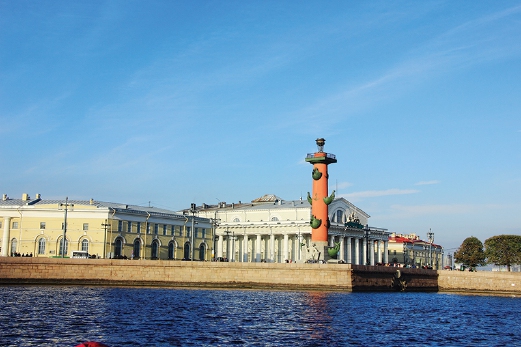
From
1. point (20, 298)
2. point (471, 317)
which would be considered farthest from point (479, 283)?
point (20, 298)

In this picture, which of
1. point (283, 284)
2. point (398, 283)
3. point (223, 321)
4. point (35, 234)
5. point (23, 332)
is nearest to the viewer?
point (23, 332)

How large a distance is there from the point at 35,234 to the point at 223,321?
156ft

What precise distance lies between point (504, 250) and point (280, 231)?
3095 centimetres

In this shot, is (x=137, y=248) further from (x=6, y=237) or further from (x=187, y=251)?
(x=6, y=237)

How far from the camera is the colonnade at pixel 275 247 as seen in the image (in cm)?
9731

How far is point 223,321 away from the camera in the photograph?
108ft

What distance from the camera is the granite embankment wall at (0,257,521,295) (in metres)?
56.0

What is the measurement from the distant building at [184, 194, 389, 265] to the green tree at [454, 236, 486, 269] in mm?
12510

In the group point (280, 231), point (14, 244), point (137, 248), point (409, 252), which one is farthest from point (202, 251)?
point (409, 252)

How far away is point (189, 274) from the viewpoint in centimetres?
5841

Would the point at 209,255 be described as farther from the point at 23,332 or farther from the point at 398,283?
the point at 23,332

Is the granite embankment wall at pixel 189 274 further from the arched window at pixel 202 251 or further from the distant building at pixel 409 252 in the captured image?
the distant building at pixel 409 252

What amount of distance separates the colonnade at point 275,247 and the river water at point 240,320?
47510 millimetres

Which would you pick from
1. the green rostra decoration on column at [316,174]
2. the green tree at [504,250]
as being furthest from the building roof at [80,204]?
the green tree at [504,250]
